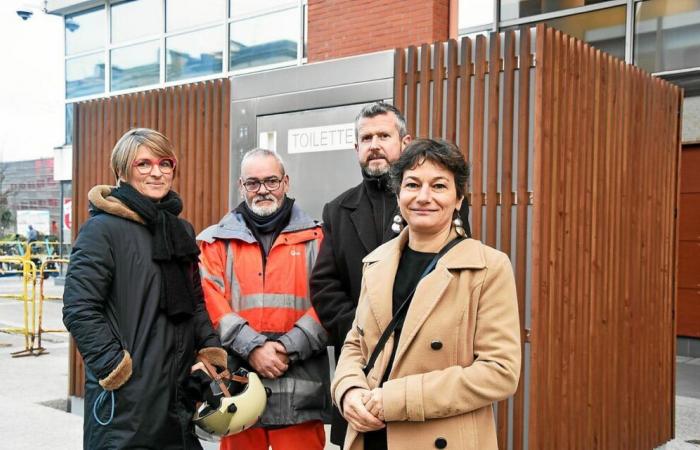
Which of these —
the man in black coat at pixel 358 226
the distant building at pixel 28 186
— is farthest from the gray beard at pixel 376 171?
the distant building at pixel 28 186

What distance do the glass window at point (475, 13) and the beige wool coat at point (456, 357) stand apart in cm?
896

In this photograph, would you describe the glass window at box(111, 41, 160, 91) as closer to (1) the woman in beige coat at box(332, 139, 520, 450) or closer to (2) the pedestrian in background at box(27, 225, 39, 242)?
(2) the pedestrian in background at box(27, 225, 39, 242)

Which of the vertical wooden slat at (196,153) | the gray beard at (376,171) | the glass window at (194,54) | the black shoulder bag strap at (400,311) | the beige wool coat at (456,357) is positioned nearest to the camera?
the beige wool coat at (456,357)

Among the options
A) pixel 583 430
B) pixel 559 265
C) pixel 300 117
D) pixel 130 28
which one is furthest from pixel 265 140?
pixel 130 28

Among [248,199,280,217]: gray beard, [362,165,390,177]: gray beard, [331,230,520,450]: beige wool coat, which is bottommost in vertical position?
[331,230,520,450]: beige wool coat

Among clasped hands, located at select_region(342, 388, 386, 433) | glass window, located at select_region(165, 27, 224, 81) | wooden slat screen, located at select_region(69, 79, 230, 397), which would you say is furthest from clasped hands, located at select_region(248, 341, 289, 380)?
glass window, located at select_region(165, 27, 224, 81)

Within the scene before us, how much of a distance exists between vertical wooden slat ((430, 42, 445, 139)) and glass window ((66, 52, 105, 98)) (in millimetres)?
15461

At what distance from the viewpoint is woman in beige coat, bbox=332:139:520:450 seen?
236 centimetres

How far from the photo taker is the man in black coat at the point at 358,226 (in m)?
3.46

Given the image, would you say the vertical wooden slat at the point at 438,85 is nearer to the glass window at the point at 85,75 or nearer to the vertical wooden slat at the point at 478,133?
the vertical wooden slat at the point at 478,133

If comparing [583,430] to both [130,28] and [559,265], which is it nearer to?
[559,265]

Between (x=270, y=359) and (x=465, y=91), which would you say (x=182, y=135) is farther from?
(x=270, y=359)

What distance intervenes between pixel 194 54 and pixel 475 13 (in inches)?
291

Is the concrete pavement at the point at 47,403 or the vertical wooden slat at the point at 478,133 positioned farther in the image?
the concrete pavement at the point at 47,403
